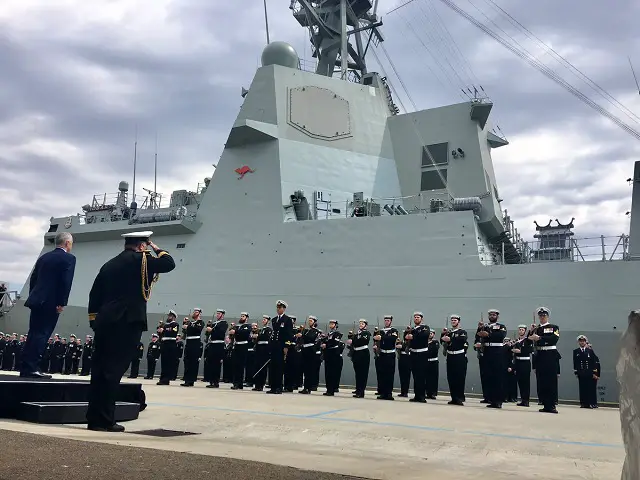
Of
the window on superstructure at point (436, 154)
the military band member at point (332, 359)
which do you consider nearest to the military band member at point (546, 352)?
the military band member at point (332, 359)

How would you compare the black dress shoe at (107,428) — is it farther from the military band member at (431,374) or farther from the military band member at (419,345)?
the military band member at (431,374)

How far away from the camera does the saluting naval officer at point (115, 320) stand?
12.6ft

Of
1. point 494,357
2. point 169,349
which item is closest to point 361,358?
point 494,357

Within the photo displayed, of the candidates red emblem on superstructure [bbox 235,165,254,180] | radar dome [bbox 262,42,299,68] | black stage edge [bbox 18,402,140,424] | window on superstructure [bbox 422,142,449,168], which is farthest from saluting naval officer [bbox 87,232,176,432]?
radar dome [bbox 262,42,299,68]

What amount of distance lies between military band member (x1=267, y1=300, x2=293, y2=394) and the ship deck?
9.44 feet

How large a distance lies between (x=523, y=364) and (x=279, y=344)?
4.06 metres

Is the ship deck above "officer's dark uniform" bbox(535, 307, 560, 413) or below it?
below

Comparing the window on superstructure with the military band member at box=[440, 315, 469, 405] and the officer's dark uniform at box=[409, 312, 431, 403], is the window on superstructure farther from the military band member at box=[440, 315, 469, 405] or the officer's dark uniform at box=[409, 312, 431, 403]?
the officer's dark uniform at box=[409, 312, 431, 403]

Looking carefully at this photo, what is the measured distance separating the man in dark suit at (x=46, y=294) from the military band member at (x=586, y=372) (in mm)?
8124

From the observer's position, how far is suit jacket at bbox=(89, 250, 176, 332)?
397 centimetres

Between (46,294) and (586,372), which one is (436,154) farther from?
(46,294)

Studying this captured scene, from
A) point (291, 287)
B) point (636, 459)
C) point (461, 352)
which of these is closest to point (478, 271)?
point (461, 352)

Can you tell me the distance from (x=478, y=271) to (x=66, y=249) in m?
8.22

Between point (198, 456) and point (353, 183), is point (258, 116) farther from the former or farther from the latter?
point (198, 456)
